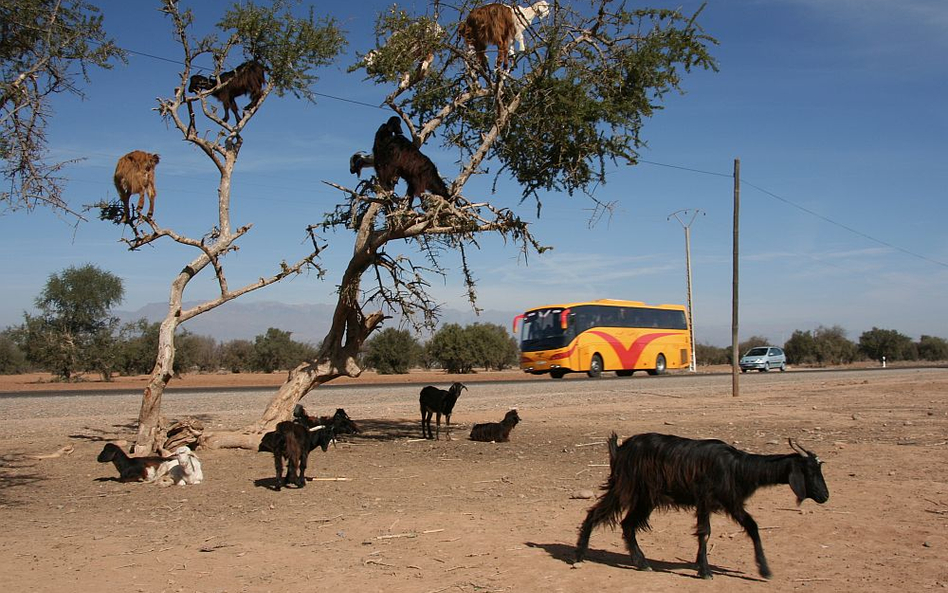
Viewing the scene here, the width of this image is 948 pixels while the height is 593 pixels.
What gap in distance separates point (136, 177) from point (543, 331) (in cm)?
3020

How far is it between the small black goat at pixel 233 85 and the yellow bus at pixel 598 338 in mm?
27308

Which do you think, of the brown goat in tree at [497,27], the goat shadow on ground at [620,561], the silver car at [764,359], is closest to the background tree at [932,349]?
the silver car at [764,359]

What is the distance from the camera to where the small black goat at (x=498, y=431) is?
1387 cm

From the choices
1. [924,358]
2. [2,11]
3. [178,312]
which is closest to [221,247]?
[178,312]

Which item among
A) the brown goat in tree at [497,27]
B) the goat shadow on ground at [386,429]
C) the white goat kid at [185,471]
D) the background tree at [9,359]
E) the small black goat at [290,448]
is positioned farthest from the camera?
the background tree at [9,359]

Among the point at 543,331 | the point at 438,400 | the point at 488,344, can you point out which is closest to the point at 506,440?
the point at 438,400

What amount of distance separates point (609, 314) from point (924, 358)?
218ft

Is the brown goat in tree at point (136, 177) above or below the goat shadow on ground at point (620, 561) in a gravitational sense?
above

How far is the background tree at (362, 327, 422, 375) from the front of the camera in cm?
5759

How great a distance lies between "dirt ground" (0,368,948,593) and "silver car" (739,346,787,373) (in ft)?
139

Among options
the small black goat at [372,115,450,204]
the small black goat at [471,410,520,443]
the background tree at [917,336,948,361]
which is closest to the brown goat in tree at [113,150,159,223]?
the small black goat at [372,115,450,204]

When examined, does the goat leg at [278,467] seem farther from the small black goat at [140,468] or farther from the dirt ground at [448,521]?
the small black goat at [140,468]

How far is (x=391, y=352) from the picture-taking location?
189ft

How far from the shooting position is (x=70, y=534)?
7.56 metres
